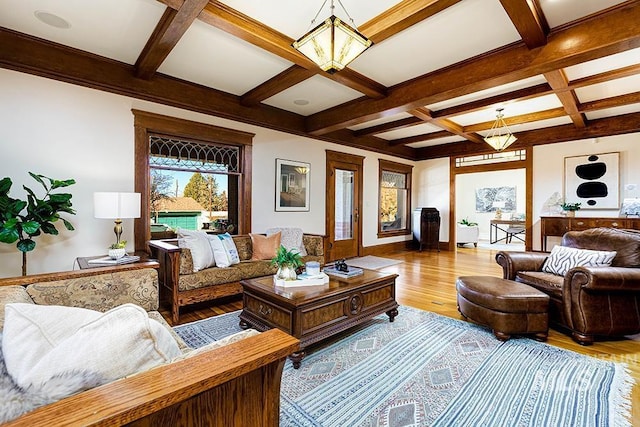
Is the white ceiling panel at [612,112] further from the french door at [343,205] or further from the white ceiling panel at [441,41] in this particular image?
the french door at [343,205]

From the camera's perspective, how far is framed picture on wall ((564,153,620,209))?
219 inches

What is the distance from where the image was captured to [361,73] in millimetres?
3674

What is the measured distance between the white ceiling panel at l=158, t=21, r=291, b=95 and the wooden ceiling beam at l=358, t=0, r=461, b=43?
1.13m

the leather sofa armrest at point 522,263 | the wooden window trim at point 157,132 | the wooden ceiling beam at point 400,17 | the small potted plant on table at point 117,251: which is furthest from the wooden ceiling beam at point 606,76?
the small potted plant on table at point 117,251

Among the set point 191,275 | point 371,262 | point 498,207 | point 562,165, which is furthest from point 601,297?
point 498,207

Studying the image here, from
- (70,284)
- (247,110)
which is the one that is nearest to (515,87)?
(247,110)

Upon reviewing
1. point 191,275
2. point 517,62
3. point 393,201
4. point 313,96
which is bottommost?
point 191,275

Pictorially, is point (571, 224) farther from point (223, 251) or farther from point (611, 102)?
point (223, 251)

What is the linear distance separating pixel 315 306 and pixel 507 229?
9.56 meters

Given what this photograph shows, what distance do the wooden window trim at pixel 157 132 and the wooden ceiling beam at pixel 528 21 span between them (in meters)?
3.56

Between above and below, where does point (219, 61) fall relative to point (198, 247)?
above

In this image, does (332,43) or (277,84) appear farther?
(277,84)

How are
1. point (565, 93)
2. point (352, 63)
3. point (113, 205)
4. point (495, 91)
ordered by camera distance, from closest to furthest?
point (113, 205), point (352, 63), point (565, 93), point (495, 91)

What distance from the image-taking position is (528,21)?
8.11ft
